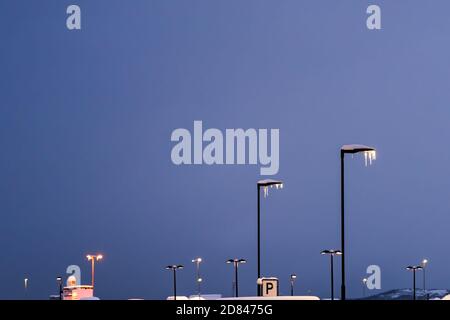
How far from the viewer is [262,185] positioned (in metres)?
47.8
